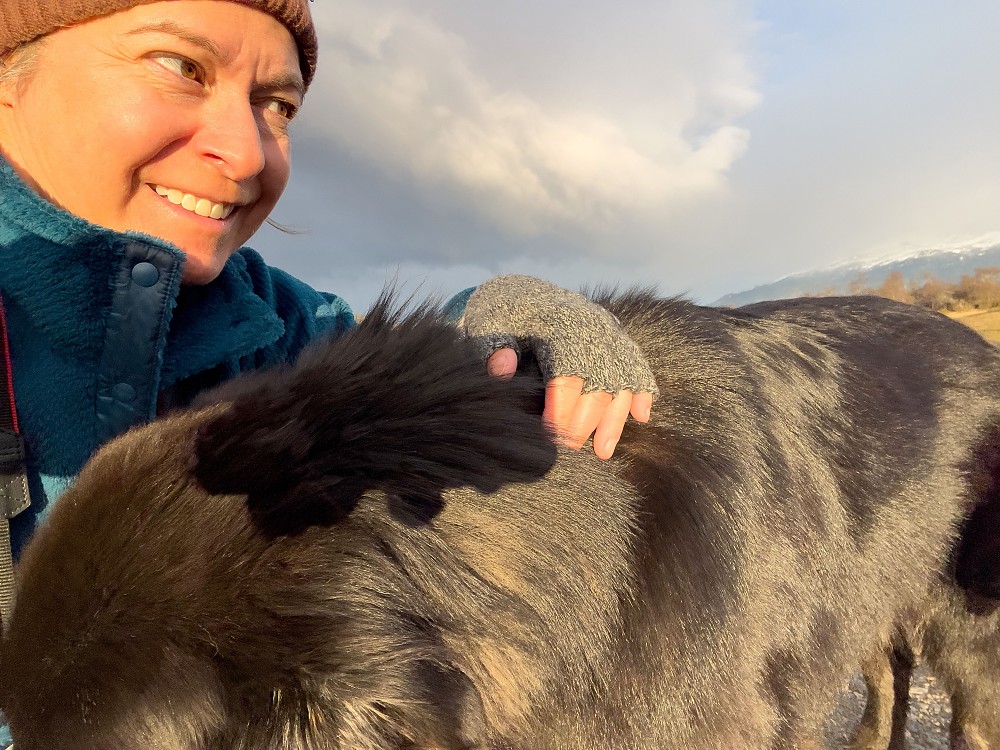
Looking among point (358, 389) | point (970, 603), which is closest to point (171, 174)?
point (358, 389)

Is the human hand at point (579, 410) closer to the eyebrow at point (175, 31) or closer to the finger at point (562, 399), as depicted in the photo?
the finger at point (562, 399)

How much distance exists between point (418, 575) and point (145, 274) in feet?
3.43

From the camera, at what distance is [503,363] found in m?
1.32

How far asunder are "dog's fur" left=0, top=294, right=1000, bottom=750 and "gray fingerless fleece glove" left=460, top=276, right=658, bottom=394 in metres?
0.11

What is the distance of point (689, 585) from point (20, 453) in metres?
1.53

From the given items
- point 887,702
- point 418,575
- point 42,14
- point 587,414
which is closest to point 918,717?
point 887,702

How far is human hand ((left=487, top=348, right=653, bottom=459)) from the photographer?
1.27 metres

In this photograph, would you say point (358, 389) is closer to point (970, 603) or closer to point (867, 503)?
point (867, 503)

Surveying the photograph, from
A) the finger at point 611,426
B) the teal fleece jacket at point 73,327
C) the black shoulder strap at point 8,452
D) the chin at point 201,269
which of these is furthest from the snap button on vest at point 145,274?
the finger at point 611,426

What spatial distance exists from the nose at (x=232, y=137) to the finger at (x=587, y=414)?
3.53 ft

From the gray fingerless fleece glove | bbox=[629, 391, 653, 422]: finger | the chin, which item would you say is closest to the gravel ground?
bbox=[629, 391, 653, 422]: finger

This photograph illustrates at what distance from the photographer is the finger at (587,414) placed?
1.27 meters

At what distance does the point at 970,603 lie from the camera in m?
2.42

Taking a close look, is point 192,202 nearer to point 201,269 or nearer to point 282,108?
point 201,269
